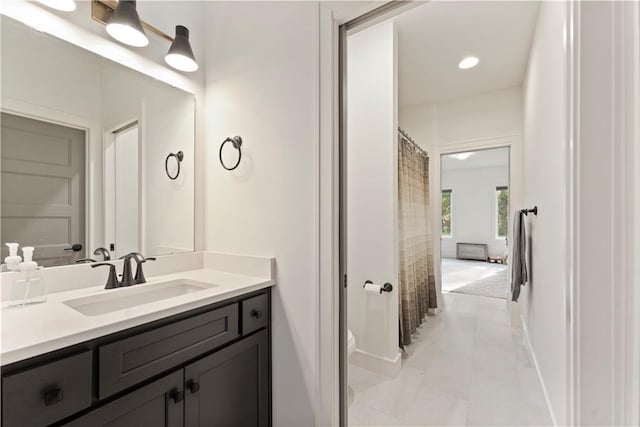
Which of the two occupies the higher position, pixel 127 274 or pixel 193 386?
pixel 127 274

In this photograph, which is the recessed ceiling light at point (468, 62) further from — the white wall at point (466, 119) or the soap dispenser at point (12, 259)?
the soap dispenser at point (12, 259)

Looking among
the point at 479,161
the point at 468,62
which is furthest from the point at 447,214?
the point at 468,62

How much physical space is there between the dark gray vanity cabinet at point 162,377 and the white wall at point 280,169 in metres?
0.14

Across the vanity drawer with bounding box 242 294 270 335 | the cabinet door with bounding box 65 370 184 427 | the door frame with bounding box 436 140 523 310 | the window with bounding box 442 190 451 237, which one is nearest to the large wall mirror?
the vanity drawer with bounding box 242 294 270 335

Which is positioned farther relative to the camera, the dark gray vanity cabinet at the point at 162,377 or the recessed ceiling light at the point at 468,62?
the recessed ceiling light at the point at 468,62

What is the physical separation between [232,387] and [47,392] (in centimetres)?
65

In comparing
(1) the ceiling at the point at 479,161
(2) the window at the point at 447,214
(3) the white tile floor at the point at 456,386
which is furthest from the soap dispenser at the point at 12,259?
(2) the window at the point at 447,214

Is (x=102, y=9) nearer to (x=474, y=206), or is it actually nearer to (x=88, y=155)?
(x=88, y=155)

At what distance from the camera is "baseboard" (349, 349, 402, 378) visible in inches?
82.4

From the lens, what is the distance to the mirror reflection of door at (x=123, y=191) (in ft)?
4.66

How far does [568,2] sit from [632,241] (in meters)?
0.68

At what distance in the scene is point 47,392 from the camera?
2.44 feet

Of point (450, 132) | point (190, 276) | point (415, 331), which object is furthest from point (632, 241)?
point (450, 132)

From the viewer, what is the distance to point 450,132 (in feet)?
12.0
